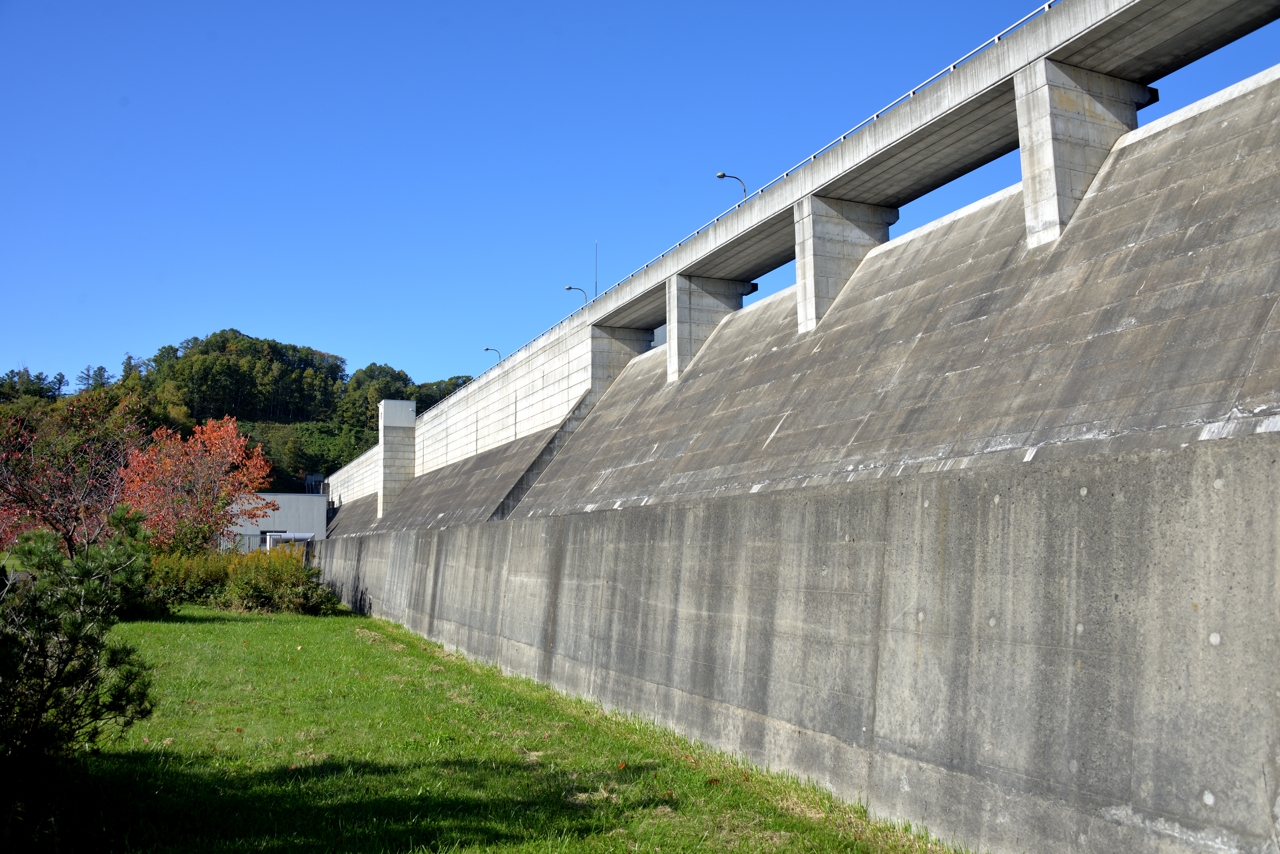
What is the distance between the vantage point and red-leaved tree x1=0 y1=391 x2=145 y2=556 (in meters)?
22.8

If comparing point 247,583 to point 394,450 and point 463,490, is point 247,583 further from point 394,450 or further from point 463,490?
point 394,450

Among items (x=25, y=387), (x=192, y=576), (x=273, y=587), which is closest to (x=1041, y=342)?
(x=273, y=587)

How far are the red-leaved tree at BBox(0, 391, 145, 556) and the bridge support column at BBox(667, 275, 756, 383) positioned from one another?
39.5ft

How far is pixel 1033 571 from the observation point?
19.6ft

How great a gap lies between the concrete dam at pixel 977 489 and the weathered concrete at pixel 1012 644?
0.06ft

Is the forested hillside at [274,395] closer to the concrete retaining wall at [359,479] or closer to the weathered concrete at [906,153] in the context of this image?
the concrete retaining wall at [359,479]

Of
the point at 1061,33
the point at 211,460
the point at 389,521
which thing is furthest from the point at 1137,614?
the point at 389,521

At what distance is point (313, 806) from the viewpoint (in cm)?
711

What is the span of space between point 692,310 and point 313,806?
56.0 ft

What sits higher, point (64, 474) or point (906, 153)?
point (906, 153)

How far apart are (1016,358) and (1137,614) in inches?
267

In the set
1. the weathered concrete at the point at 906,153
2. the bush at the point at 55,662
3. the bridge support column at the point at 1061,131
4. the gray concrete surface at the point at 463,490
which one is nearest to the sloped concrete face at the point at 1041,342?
the bridge support column at the point at 1061,131

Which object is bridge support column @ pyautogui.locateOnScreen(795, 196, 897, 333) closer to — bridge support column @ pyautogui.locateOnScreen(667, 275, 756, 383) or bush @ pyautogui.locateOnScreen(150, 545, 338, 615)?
bridge support column @ pyautogui.locateOnScreen(667, 275, 756, 383)

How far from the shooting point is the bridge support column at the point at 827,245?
17922mm
